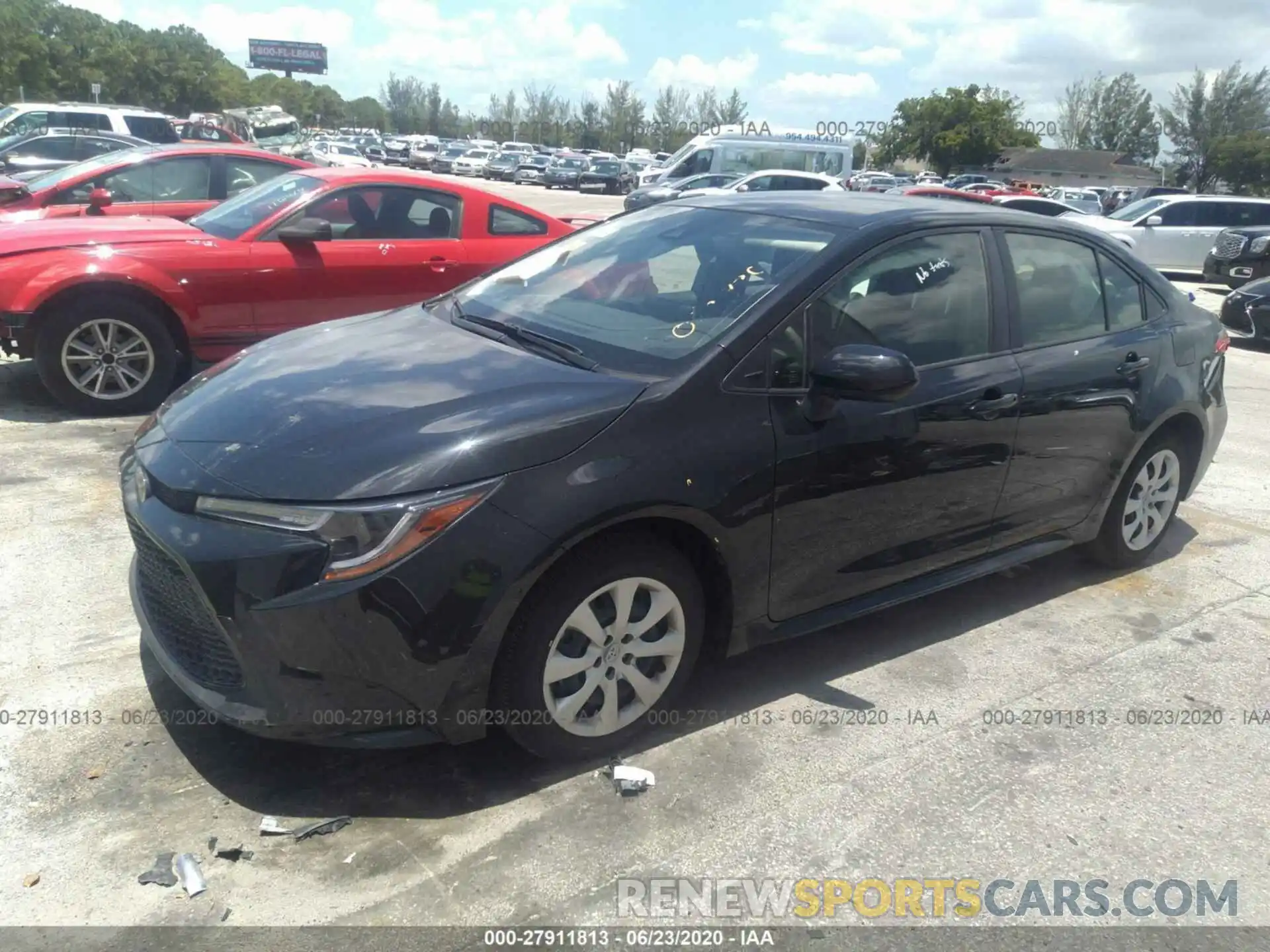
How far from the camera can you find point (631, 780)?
3.01 meters

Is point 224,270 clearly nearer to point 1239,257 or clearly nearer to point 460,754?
point 460,754

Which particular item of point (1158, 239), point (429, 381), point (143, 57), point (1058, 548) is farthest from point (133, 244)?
point (143, 57)

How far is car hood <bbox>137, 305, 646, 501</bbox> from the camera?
8.79ft

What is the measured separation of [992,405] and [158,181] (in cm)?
708

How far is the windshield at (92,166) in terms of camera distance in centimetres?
824

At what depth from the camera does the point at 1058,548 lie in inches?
173

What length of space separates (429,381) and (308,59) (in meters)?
105

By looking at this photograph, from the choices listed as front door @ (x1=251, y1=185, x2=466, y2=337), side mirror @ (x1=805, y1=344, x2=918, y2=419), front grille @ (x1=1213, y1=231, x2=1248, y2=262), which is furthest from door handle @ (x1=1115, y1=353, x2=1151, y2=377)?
front grille @ (x1=1213, y1=231, x2=1248, y2=262)

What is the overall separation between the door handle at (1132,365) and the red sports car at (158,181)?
652 centimetres

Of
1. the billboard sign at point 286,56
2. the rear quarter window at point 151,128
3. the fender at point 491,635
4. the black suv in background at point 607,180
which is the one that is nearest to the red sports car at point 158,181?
the fender at point 491,635

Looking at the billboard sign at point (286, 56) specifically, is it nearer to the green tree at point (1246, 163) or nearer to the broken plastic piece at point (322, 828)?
the green tree at point (1246, 163)

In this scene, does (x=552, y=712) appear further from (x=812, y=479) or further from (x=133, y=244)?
(x=133, y=244)
